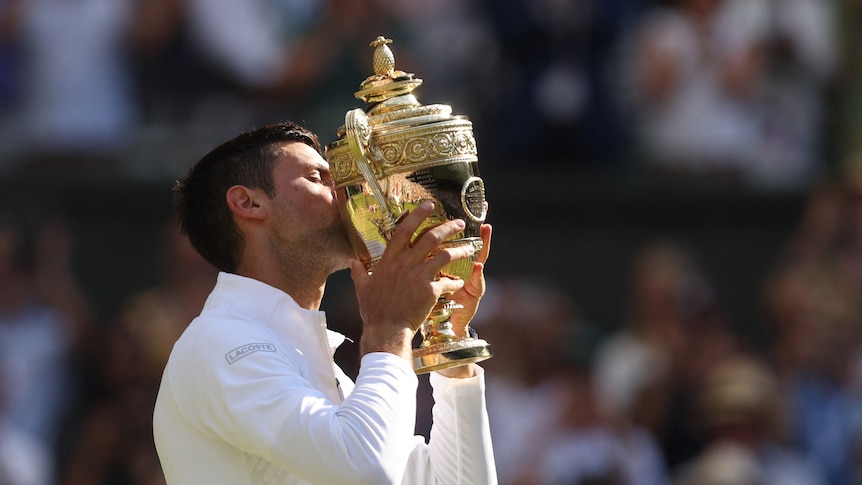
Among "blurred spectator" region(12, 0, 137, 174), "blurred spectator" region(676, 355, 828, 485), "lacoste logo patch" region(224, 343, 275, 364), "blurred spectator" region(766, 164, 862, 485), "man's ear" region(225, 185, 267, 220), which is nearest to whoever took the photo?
"lacoste logo patch" region(224, 343, 275, 364)

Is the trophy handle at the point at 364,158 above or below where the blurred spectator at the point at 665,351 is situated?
below

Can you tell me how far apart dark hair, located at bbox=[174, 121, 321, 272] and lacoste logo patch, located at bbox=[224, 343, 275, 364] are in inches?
15.7

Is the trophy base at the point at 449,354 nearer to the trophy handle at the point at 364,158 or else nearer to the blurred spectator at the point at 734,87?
the trophy handle at the point at 364,158

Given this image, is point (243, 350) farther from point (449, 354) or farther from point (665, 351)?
point (665, 351)

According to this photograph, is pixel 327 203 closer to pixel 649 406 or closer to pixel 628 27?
pixel 649 406

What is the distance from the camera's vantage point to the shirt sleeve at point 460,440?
4066 millimetres

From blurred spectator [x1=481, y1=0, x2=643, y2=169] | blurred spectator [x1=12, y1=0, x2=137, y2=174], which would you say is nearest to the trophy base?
blurred spectator [x1=481, y1=0, x2=643, y2=169]

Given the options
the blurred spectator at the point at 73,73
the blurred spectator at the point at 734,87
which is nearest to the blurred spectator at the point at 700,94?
the blurred spectator at the point at 734,87

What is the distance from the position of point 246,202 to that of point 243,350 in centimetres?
46

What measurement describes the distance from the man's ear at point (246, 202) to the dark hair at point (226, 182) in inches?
0.7

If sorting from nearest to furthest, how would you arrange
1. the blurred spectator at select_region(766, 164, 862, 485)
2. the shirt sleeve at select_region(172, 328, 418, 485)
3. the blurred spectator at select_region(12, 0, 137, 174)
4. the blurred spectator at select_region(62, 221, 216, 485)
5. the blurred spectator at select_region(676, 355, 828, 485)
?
the shirt sleeve at select_region(172, 328, 418, 485)
the blurred spectator at select_region(676, 355, 828, 485)
the blurred spectator at select_region(62, 221, 216, 485)
the blurred spectator at select_region(766, 164, 862, 485)
the blurred spectator at select_region(12, 0, 137, 174)

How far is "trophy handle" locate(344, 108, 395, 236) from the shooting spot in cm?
388

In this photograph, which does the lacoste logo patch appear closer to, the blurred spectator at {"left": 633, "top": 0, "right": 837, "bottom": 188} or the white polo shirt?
the white polo shirt

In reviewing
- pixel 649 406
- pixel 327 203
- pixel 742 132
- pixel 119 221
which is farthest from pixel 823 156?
pixel 327 203
